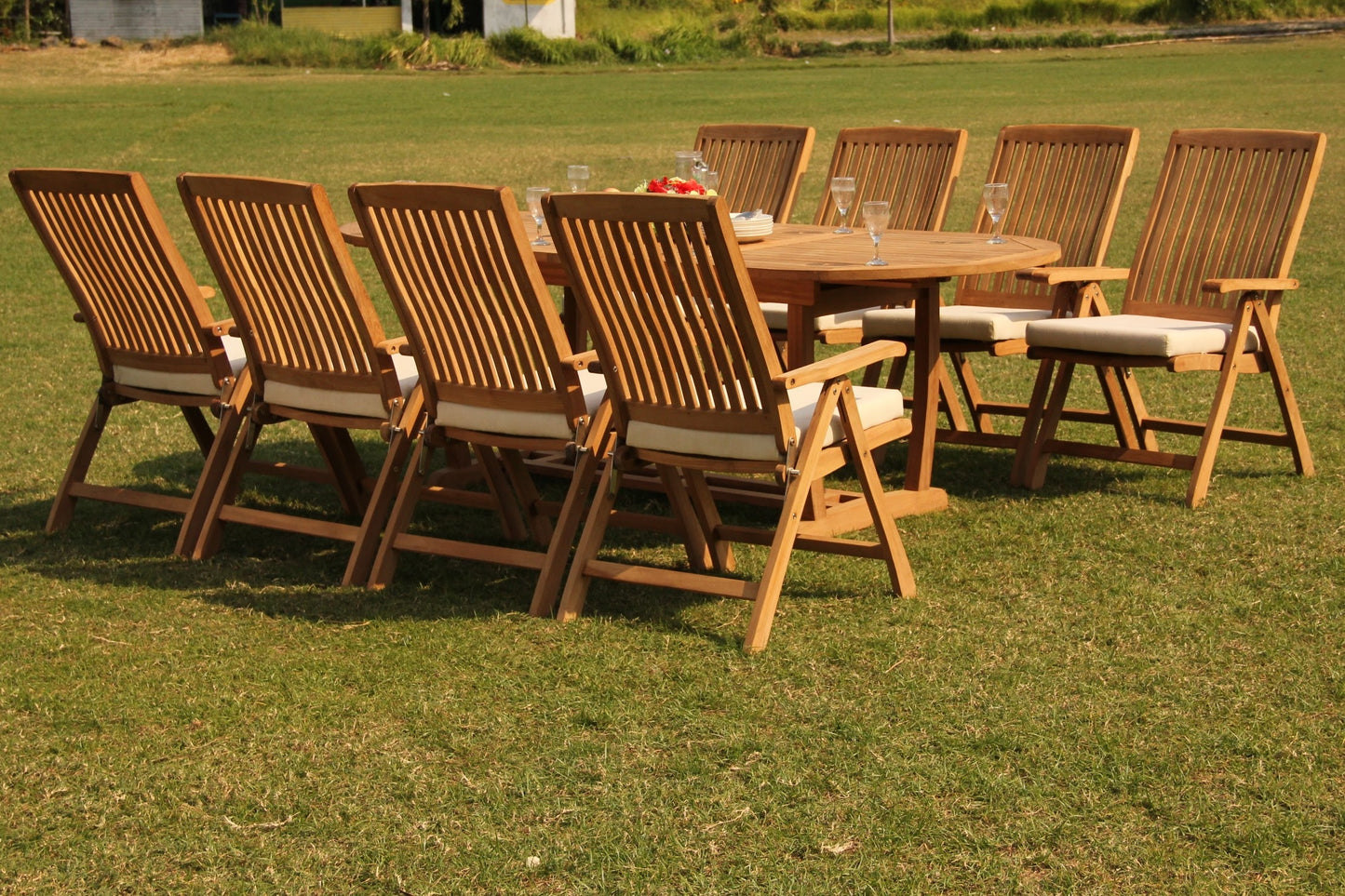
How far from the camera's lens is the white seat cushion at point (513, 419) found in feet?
16.0

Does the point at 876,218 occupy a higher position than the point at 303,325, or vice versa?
the point at 876,218

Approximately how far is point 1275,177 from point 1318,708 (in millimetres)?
2970

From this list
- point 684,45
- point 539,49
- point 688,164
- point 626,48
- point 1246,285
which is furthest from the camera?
point 684,45

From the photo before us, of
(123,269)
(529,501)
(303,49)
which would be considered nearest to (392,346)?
(529,501)

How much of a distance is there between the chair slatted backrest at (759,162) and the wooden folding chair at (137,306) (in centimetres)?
293

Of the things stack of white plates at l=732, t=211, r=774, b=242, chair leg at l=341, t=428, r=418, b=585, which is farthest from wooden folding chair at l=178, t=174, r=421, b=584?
stack of white plates at l=732, t=211, r=774, b=242

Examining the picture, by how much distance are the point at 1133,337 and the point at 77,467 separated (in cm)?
369

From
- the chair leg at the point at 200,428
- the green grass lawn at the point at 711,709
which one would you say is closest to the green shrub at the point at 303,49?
the green grass lawn at the point at 711,709

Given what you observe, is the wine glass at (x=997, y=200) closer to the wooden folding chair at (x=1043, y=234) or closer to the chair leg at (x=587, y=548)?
the wooden folding chair at (x=1043, y=234)

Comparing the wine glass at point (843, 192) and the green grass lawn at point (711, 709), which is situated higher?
the wine glass at point (843, 192)

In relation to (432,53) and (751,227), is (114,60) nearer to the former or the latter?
(432,53)

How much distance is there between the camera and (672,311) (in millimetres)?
4465

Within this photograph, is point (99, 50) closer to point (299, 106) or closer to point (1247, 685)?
point (299, 106)

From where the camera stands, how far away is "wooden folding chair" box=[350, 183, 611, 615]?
4.63 metres
